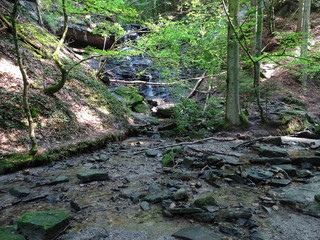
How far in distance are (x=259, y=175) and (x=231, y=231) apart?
7.37 ft

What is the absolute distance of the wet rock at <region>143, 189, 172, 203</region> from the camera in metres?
3.60

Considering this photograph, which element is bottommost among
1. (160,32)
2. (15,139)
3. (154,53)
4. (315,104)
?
(15,139)

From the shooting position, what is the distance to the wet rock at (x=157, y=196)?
3.60 meters

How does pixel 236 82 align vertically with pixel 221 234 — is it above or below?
above

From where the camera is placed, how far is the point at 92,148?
6961mm

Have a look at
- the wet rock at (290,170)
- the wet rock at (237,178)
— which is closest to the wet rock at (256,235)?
the wet rock at (237,178)

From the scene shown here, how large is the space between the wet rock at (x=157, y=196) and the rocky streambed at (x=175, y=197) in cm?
2

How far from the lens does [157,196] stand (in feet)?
12.0

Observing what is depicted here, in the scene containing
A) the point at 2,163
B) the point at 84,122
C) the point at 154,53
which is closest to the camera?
the point at 2,163

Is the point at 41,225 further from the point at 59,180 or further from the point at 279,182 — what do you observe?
Answer: the point at 279,182

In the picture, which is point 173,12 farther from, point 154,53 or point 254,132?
point 254,132

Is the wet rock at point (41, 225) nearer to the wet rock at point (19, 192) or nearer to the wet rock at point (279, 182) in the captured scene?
the wet rock at point (19, 192)

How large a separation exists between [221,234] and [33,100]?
634cm

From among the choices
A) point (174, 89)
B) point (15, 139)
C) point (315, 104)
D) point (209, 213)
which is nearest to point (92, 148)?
point (15, 139)
